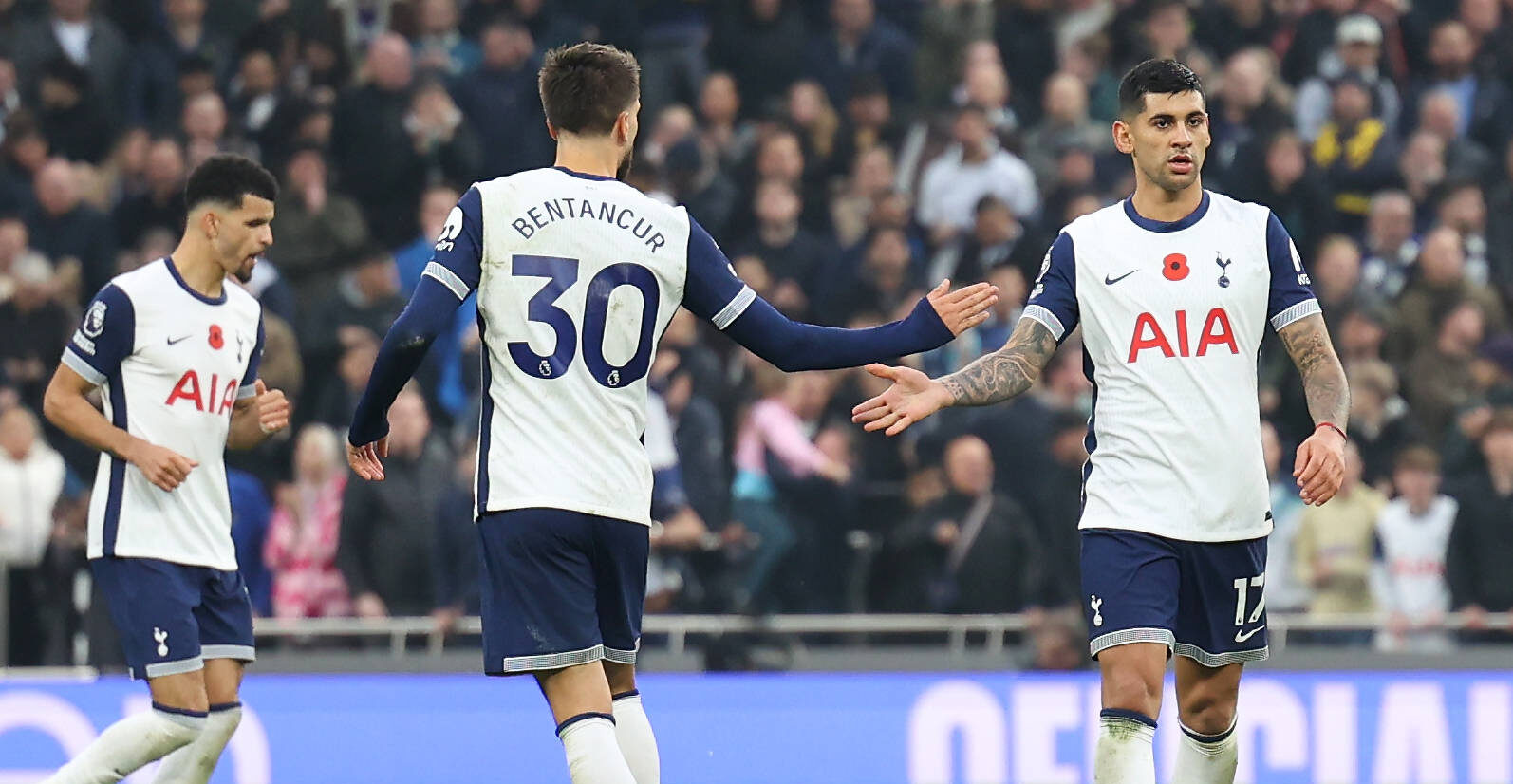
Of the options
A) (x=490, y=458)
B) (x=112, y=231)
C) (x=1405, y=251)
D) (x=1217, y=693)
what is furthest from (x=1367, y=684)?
(x=112, y=231)

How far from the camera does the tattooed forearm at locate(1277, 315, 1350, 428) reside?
25.1ft


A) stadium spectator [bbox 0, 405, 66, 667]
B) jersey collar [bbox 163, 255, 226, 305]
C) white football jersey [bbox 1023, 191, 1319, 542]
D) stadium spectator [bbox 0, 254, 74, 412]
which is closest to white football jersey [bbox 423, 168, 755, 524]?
white football jersey [bbox 1023, 191, 1319, 542]

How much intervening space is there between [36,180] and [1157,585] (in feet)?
34.4

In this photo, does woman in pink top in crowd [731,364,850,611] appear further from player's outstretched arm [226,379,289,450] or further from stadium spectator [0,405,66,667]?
player's outstretched arm [226,379,289,450]

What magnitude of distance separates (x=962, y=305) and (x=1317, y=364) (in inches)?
50.4

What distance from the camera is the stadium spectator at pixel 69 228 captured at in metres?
15.4

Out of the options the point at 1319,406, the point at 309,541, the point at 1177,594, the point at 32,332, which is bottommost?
the point at 1177,594

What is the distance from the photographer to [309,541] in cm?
1348

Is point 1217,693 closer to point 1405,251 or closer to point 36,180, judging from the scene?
point 1405,251

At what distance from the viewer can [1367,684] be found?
12570 millimetres

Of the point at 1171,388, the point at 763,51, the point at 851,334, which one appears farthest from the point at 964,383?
the point at 763,51

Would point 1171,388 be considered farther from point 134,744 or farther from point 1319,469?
point 134,744

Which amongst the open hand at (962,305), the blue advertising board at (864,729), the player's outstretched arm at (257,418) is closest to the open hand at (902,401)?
the open hand at (962,305)

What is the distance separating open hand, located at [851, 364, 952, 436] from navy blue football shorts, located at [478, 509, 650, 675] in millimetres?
852
